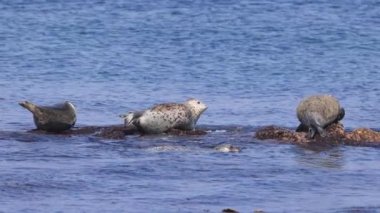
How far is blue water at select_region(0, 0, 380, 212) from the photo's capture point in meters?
10.3

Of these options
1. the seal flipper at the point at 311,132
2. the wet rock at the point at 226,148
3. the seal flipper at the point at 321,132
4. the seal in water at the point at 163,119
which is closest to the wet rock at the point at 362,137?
the seal flipper at the point at 321,132

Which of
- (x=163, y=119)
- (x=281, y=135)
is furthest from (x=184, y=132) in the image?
(x=281, y=135)

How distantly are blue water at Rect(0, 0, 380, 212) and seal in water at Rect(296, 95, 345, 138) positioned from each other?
0.57 meters

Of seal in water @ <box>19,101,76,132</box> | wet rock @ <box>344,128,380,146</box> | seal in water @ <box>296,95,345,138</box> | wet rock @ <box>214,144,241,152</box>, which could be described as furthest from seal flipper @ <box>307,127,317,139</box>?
seal in water @ <box>19,101,76,132</box>

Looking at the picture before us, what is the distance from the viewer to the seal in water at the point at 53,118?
1329cm

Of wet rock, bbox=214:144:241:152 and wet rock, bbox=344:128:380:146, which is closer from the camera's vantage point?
wet rock, bbox=214:144:241:152

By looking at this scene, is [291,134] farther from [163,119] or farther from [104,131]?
[104,131]

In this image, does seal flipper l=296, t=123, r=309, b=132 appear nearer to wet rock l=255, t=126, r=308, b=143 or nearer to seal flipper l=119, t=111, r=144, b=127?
wet rock l=255, t=126, r=308, b=143

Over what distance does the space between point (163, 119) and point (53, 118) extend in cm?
113

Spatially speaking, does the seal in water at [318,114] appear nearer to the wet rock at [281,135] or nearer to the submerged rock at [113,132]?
the wet rock at [281,135]

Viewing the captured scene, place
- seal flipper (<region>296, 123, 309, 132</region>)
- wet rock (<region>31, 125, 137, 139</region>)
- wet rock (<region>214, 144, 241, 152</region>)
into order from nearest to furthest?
wet rock (<region>214, 144, 241, 152</region>) → wet rock (<region>31, 125, 137, 139</region>) → seal flipper (<region>296, 123, 309, 132</region>)

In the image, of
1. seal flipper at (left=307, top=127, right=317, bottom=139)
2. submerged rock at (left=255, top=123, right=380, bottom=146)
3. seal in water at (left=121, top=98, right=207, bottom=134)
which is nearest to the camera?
submerged rock at (left=255, top=123, right=380, bottom=146)

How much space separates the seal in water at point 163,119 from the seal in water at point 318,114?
117cm

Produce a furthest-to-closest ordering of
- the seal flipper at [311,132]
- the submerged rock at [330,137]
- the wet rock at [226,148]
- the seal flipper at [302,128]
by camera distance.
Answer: the seal flipper at [302,128] < the seal flipper at [311,132] < the submerged rock at [330,137] < the wet rock at [226,148]
